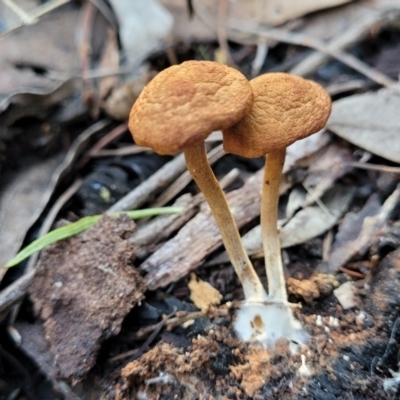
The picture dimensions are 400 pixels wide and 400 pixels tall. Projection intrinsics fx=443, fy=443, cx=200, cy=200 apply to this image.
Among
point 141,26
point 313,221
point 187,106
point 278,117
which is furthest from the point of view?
point 141,26

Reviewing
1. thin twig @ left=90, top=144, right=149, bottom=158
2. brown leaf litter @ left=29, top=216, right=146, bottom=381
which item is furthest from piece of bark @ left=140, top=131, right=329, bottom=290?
thin twig @ left=90, top=144, right=149, bottom=158

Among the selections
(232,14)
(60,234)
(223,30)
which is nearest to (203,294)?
(60,234)

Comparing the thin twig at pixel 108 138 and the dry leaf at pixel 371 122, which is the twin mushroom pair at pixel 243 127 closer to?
the dry leaf at pixel 371 122

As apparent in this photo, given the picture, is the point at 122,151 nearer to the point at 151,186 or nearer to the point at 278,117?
the point at 151,186

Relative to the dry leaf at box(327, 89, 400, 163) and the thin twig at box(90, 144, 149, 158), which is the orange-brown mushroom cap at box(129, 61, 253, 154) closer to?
the dry leaf at box(327, 89, 400, 163)

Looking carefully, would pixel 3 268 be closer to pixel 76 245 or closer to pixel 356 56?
pixel 76 245
